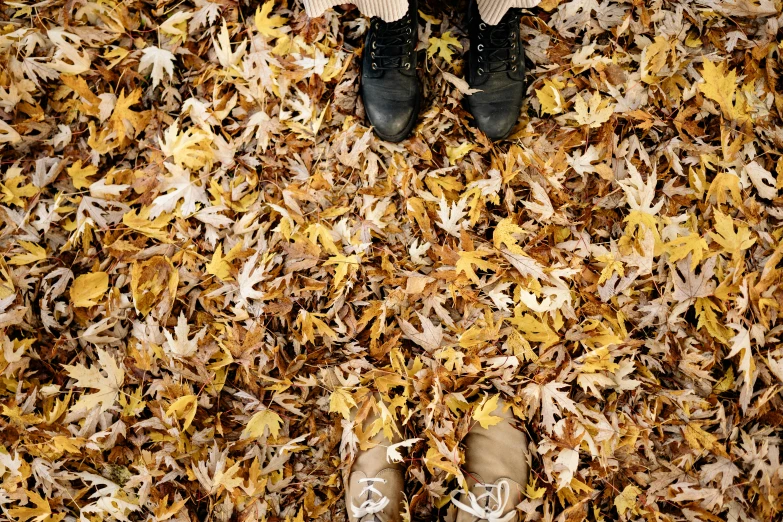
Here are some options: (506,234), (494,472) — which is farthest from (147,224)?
(494,472)

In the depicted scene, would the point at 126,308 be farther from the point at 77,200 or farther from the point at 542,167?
the point at 542,167

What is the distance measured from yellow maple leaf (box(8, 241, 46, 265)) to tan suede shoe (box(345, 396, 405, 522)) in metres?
1.56

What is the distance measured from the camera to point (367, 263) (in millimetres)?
1984

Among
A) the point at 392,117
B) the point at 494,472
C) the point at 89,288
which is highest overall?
the point at 392,117

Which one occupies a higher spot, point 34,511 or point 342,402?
point 342,402

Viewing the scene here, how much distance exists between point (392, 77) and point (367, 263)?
825 mm

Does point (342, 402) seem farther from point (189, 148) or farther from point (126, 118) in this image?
point (126, 118)

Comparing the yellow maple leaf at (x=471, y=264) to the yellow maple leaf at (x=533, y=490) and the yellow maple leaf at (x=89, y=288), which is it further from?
the yellow maple leaf at (x=89, y=288)

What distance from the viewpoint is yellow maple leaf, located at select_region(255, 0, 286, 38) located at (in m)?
2.04

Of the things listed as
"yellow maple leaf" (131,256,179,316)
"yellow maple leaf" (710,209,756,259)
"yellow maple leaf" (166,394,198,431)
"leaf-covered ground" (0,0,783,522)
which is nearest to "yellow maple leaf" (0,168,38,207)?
"leaf-covered ground" (0,0,783,522)

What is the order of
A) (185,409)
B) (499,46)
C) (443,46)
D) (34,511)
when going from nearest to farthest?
(34,511) < (185,409) < (499,46) < (443,46)

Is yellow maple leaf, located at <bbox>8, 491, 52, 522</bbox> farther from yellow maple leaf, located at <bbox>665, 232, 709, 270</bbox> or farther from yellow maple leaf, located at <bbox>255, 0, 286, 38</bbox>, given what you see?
yellow maple leaf, located at <bbox>665, 232, 709, 270</bbox>

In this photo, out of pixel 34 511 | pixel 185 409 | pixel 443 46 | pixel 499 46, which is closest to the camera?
pixel 34 511

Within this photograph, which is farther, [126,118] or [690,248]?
[126,118]
